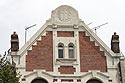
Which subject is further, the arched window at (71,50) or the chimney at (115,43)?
the chimney at (115,43)

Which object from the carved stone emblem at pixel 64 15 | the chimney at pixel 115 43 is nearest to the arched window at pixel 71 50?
the carved stone emblem at pixel 64 15

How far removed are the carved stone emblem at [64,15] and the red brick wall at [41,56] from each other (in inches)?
81.4

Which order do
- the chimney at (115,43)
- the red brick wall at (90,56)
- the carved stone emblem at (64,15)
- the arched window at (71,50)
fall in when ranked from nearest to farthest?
1. the red brick wall at (90,56)
2. the arched window at (71,50)
3. the chimney at (115,43)
4. the carved stone emblem at (64,15)

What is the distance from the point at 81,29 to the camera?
32969 millimetres

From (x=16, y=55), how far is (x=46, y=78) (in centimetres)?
313

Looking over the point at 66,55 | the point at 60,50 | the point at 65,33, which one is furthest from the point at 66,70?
the point at 65,33

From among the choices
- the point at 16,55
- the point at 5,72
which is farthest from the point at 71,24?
the point at 5,72

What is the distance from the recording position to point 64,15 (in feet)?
109

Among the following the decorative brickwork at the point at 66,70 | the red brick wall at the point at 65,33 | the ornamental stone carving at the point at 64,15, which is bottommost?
the decorative brickwork at the point at 66,70

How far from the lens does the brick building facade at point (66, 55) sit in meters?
31.3

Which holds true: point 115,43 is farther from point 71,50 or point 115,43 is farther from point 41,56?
point 41,56

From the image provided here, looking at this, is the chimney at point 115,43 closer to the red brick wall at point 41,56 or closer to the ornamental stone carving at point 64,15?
the ornamental stone carving at point 64,15

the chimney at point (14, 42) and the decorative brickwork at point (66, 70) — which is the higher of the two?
the chimney at point (14, 42)

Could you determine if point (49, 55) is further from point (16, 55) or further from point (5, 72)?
point (5, 72)
